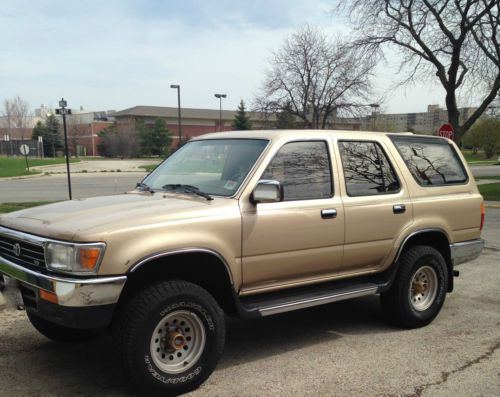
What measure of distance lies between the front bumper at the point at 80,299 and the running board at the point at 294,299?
1.07m

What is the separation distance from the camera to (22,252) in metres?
3.74

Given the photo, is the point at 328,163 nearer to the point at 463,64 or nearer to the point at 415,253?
the point at 415,253

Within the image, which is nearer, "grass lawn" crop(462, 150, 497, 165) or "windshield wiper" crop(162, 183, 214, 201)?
"windshield wiper" crop(162, 183, 214, 201)

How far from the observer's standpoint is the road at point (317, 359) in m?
3.82

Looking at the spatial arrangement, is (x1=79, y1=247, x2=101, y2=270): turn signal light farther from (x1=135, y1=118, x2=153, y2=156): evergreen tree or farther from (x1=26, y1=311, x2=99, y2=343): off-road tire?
(x1=135, y1=118, x2=153, y2=156): evergreen tree

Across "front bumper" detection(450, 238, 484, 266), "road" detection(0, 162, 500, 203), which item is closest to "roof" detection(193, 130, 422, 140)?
"front bumper" detection(450, 238, 484, 266)

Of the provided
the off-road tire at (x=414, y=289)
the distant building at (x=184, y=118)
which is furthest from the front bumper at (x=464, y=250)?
the distant building at (x=184, y=118)

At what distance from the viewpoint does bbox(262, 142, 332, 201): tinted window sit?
4348 millimetres

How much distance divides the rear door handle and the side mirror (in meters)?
1.49

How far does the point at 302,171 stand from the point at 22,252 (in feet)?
7.56

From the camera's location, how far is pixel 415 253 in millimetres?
5117

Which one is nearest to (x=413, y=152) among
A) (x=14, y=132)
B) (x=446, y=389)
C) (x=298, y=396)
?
(x=446, y=389)

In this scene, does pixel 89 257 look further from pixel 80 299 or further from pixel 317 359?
pixel 317 359

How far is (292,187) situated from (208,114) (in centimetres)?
11217
